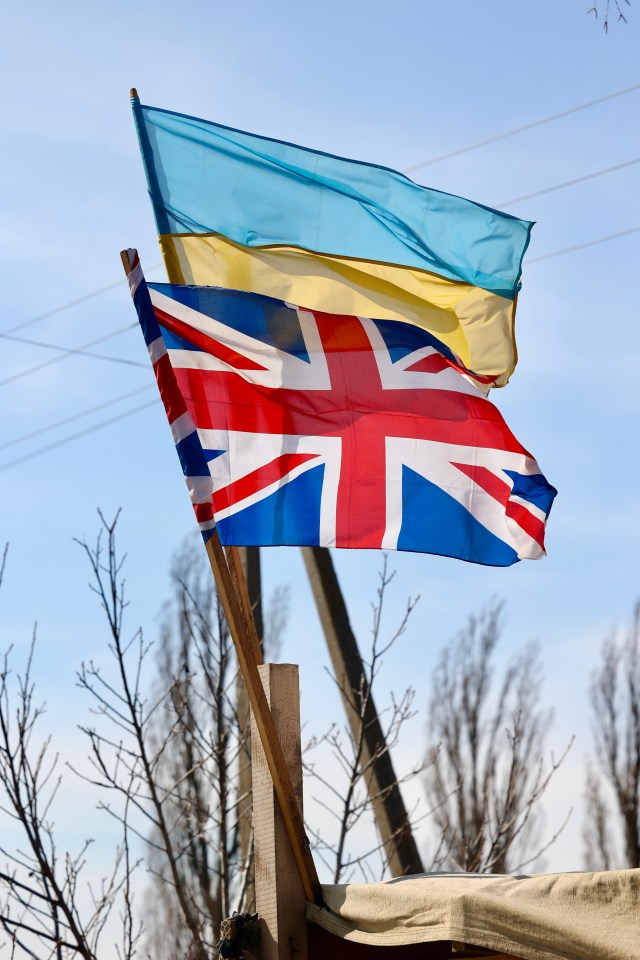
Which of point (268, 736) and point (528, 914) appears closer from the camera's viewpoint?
point (528, 914)

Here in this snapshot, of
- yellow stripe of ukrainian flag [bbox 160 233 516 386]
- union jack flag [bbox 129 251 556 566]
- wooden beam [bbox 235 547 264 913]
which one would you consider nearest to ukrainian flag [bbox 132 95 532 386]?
yellow stripe of ukrainian flag [bbox 160 233 516 386]

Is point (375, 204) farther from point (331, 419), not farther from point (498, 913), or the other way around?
point (498, 913)

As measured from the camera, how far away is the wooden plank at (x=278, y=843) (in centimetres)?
527

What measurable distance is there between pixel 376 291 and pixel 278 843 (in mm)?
2827

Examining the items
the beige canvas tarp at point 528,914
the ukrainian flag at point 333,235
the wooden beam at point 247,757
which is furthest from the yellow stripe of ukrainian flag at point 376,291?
the beige canvas tarp at point 528,914

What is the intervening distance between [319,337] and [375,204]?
0.86 meters

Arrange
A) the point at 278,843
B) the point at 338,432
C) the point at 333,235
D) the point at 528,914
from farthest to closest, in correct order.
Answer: the point at 333,235, the point at 338,432, the point at 278,843, the point at 528,914

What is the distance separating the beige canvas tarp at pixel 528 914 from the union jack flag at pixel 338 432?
5.41 ft

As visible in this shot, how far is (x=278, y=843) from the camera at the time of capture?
5.35 meters

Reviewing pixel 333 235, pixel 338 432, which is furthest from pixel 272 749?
pixel 333 235

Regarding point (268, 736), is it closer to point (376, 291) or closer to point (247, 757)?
point (376, 291)

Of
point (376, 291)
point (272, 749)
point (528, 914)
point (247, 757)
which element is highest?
point (376, 291)

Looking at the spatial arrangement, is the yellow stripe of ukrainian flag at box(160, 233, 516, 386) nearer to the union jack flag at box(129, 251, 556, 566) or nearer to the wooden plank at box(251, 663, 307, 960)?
the union jack flag at box(129, 251, 556, 566)

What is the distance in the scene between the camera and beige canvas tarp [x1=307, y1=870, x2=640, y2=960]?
4.45m
